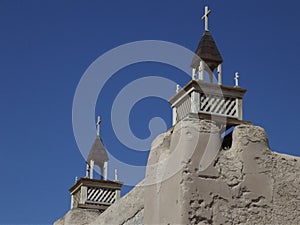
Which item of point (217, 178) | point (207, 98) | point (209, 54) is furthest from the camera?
point (209, 54)

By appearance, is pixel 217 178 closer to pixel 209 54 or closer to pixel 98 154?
pixel 209 54

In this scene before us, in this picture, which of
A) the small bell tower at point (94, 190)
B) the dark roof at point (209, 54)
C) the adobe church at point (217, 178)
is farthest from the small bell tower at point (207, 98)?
the small bell tower at point (94, 190)

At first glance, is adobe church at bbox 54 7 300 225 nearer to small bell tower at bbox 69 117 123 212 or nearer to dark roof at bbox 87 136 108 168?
small bell tower at bbox 69 117 123 212

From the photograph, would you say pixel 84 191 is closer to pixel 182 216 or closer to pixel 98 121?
pixel 98 121

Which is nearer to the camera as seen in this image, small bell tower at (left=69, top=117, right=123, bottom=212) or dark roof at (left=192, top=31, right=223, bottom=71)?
dark roof at (left=192, top=31, right=223, bottom=71)

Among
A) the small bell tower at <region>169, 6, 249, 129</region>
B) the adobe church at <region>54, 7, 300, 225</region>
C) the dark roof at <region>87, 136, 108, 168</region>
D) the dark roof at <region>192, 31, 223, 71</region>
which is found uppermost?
the dark roof at <region>87, 136, 108, 168</region>

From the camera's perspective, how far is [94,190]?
1257cm

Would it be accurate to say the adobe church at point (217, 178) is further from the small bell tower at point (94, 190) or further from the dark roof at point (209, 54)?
the small bell tower at point (94, 190)

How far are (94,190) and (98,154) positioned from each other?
3.78 feet

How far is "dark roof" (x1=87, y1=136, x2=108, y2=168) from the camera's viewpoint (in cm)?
1344

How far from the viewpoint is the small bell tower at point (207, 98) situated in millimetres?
7623

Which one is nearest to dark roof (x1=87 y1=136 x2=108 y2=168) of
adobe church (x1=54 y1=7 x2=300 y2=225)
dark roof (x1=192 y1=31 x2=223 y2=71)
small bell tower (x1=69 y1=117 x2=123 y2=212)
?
small bell tower (x1=69 y1=117 x2=123 y2=212)

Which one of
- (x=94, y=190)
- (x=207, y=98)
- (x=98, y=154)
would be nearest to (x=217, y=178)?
(x=207, y=98)

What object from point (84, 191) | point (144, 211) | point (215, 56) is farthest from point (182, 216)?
point (84, 191)
